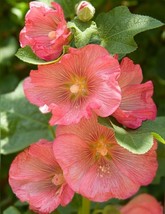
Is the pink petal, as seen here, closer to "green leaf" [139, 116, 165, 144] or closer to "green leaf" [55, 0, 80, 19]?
"green leaf" [139, 116, 165, 144]

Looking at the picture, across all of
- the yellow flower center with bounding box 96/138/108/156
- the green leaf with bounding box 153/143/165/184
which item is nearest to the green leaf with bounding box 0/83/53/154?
the green leaf with bounding box 153/143/165/184

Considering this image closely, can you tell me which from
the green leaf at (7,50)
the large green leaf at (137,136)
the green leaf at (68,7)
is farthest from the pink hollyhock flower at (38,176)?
the green leaf at (7,50)

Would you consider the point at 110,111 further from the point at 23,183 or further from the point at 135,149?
the point at 23,183

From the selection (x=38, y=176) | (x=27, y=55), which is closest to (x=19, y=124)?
(x=38, y=176)

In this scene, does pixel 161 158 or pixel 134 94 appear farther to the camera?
pixel 161 158

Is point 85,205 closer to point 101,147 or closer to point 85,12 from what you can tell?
point 101,147

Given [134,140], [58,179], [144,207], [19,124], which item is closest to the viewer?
[134,140]

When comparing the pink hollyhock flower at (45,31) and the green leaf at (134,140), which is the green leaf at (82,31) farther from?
the green leaf at (134,140)
